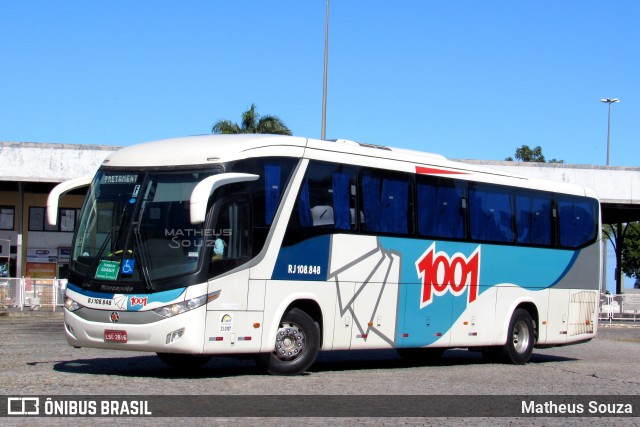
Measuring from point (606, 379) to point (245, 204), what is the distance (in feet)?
21.0

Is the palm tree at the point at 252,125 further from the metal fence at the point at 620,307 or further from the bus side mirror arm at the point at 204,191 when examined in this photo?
the bus side mirror arm at the point at 204,191

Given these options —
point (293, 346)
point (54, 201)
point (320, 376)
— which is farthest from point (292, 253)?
point (54, 201)

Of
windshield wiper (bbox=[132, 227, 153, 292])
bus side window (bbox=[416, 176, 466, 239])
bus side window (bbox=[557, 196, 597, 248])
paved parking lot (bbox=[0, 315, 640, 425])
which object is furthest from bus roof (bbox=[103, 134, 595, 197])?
bus side window (bbox=[557, 196, 597, 248])

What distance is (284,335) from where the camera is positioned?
14.6 metres

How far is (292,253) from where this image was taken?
48.1ft

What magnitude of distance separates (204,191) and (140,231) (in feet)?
4.33

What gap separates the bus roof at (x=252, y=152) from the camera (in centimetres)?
1399

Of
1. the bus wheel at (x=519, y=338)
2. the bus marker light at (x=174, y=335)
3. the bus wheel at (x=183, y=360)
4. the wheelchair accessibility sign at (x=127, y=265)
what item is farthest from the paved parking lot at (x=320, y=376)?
the wheelchair accessibility sign at (x=127, y=265)

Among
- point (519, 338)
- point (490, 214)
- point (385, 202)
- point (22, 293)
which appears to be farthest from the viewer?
point (22, 293)

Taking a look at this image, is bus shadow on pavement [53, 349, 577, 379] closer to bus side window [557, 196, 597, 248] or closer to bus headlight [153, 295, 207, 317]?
bus headlight [153, 295, 207, 317]

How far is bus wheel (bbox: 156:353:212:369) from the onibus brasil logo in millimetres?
4010

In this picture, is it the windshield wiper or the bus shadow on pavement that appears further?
the bus shadow on pavement

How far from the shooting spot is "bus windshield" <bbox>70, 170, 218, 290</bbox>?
44.1 ft

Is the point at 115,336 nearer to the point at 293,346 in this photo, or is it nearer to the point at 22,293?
the point at 293,346
